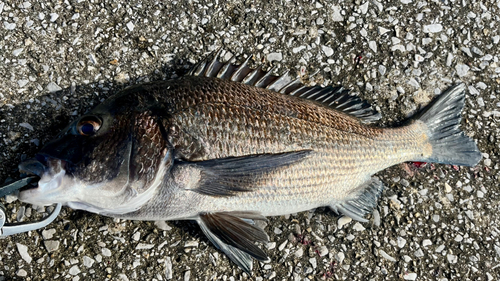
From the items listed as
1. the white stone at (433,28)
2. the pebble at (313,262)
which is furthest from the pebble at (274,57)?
the pebble at (313,262)

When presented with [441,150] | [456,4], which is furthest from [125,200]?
[456,4]

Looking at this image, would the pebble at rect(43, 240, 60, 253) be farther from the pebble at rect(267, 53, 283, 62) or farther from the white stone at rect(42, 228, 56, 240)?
the pebble at rect(267, 53, 283, 62)

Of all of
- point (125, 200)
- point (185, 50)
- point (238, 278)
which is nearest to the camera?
point (125, 200)

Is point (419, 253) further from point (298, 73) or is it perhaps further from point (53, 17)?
point (53, 17)

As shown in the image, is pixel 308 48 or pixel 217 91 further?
pixel 308 48

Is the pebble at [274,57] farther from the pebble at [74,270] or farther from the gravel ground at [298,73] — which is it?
the pebble at [74,270]

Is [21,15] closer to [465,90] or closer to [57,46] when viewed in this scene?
[57,46]

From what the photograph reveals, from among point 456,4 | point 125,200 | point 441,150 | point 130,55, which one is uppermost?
point 456,4
